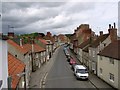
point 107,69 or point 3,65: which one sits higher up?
point 3,65

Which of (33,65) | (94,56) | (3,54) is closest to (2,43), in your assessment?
(3,54)

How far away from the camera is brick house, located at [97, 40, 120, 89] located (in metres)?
25.9

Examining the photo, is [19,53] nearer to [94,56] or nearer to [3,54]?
[94,56]

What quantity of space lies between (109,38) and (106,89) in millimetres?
13764

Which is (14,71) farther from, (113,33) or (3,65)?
(113,33)

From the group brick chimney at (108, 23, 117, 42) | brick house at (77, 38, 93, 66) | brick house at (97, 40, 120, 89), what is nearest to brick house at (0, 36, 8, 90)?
brick house at (97, 40, 120, 89)

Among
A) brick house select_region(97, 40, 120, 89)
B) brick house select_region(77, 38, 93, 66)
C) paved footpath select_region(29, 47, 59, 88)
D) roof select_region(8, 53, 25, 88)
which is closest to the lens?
roof select_region(8, 53, 25, 88)

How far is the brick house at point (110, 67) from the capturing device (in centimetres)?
2589

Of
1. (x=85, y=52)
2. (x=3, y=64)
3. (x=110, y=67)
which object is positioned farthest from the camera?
(x=85, y=52)

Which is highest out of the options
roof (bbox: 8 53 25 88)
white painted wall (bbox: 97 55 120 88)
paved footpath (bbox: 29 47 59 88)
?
roof (bbox: 8 53 25 88)

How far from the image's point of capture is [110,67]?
2873 cm

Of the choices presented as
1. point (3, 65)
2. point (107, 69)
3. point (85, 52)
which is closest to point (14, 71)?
point (3, 65)

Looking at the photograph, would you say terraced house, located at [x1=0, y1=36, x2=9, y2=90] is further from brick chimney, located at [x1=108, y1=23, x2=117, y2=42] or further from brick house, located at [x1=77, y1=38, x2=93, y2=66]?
brick house, located at [x1=77, y1=38, x2=93, y2=66]

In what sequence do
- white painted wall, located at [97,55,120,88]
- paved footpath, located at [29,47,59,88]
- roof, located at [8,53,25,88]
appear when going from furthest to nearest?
paved footpath, located at [29,47,59,88]
white painted wall, located at [97,55,120,88]
roof, located at [8,53,25,88]
